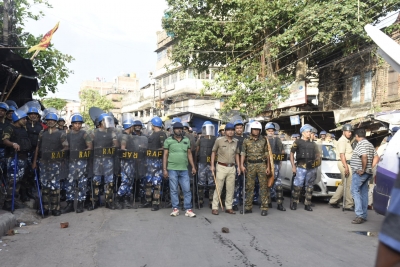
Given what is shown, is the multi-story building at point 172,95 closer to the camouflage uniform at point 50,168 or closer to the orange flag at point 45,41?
the orange flag at point 45,41

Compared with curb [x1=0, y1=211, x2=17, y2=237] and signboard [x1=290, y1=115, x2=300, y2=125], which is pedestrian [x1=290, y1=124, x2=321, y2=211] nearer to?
curb [x1=0, y1=211, x2=17, y2=237]

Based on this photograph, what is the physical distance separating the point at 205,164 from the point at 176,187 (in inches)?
64.2

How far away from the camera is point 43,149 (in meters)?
8.59

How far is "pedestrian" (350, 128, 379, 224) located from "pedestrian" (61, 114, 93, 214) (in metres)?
5.76

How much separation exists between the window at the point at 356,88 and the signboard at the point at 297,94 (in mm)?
2693

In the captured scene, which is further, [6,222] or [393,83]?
[393,83]

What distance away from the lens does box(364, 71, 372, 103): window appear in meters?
20.9

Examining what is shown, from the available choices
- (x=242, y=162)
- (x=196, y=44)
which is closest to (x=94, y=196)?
(x=242, y=162)

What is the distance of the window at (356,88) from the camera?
867 inches

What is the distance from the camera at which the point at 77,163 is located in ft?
29.6

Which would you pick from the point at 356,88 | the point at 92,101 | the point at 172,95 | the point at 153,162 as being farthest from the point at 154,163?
the point at 92,101

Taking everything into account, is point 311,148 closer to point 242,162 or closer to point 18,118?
point 242,162

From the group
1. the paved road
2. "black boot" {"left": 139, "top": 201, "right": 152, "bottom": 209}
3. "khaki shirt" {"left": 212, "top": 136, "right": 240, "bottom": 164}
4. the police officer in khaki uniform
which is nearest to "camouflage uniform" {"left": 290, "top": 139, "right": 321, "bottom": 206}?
the police officer in khaki uniform

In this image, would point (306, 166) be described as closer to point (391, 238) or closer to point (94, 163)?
point (94, 163)
